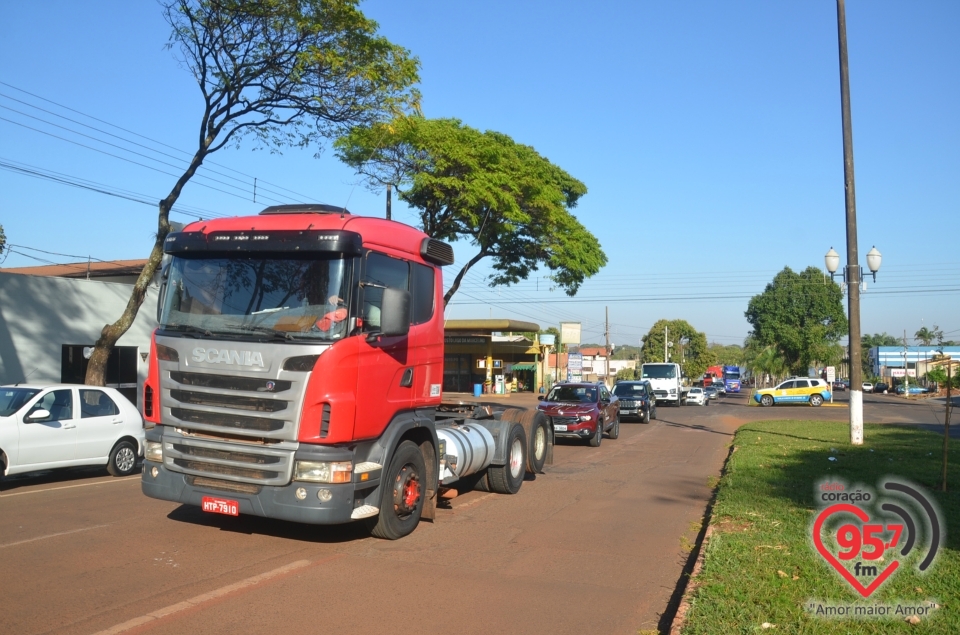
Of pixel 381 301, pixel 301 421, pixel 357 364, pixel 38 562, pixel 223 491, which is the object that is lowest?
pixel 38 562

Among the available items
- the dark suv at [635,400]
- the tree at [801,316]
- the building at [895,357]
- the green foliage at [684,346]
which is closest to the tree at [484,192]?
the dark suv at [635,400]

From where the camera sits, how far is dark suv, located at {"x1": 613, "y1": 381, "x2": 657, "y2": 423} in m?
30.6

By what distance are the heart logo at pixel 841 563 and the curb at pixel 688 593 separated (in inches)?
42.7

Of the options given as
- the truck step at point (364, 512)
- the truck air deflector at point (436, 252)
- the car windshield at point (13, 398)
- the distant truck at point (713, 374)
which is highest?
the truck air deflector at point (436, 252)

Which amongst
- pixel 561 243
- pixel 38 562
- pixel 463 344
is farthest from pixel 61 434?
pixel 463 344

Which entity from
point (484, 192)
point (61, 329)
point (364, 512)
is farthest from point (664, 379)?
point (364, 512)

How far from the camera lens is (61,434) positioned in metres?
12.5

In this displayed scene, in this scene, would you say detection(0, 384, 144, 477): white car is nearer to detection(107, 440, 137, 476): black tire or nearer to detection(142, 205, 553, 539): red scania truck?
detection(107, 440, 137, 476): black tire

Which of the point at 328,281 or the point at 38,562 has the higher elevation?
the point at 328,281

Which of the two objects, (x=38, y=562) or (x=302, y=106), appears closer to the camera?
(x=38, y=562)

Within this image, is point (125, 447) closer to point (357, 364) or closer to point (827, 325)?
point (357, 364)

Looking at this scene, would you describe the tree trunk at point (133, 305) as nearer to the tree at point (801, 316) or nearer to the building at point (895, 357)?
the tree at point (801, 316)

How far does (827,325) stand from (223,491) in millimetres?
82086

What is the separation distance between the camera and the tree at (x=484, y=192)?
81.6ft
